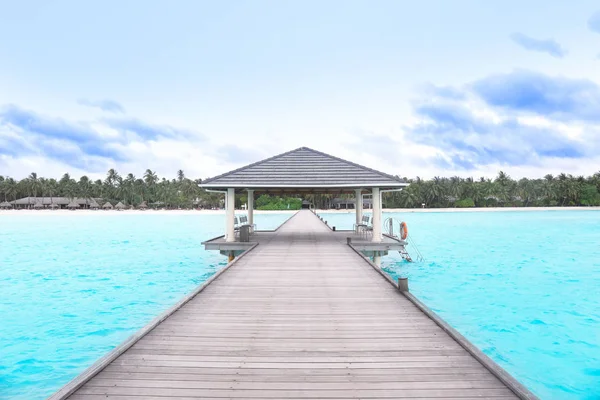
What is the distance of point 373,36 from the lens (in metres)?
22.4

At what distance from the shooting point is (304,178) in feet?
44.6

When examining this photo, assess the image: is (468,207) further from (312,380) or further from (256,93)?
(312,380)

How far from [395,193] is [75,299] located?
225 feet

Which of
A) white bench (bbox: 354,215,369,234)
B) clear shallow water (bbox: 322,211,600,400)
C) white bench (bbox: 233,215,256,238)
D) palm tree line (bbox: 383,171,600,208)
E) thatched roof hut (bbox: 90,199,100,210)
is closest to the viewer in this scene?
clear shallow water (bbox: 322,211,600,400)

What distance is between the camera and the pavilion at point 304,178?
12.9 meters

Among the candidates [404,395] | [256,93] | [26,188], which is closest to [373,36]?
[256,93]

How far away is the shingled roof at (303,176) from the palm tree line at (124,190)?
6897 cm

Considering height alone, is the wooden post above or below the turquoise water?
above

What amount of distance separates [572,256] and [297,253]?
17.5m

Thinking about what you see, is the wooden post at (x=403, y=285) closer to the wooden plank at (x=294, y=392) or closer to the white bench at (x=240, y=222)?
the wooden plank at (x=294, y=392)

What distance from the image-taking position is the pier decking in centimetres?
326

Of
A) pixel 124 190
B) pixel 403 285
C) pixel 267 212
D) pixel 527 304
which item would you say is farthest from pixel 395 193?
pixel 403 285

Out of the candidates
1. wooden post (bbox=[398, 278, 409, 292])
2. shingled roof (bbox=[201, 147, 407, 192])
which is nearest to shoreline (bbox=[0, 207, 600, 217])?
shingled roof (bbox=[201, 147, 407, 192])

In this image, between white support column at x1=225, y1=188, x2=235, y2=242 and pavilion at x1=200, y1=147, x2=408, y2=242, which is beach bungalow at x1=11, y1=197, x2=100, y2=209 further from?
pavilion at x1=200, y1=147, x2=408, y2=242
